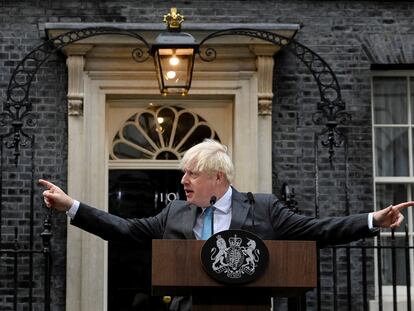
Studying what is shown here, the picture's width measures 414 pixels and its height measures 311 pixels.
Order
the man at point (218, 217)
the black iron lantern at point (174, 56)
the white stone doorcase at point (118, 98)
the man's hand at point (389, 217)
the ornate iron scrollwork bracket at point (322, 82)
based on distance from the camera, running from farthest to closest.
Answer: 1. the white stone doorcase at point (118, 98)
2. the ornate iron scrollwork bracket at point (322, 82)
3. the black iron lantern at point (174, 56)
4. the man at point (218, 217)
5. the man's hand at point (389, 217)

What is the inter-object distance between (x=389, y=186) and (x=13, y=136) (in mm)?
3469

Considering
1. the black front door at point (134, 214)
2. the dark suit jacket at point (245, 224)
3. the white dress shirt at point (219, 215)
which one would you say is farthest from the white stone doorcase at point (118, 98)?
the white dress shirt at point (219, 215)

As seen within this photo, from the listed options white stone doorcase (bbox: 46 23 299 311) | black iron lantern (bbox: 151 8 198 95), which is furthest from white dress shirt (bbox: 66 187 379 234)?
white stone doorcase (bbox: 46 23 299 311)

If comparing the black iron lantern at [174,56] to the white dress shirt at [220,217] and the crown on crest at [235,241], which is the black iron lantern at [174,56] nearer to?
the white dress shirt at [220,217]

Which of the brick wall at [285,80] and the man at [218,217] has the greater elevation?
the brick wall at [285,80]

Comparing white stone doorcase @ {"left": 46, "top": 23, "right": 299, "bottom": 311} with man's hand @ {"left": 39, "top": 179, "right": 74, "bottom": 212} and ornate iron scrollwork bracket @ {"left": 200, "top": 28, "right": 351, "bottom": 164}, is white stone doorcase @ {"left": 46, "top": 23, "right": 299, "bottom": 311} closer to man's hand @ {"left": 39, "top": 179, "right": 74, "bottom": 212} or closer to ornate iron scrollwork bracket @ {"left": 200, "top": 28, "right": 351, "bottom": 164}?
ornate iron scrollwork bracket @ {"left": 200, "top": 28, "right": 351, "bottom": 164}

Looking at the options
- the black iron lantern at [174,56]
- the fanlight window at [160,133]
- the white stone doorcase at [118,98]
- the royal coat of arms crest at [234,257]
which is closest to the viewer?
the royal coat of arms crest at [234,257]

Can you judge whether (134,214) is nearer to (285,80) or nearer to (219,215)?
(285,80)

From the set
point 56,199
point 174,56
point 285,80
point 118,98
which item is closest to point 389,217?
point 56,199

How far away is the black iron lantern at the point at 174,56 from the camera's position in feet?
26.3

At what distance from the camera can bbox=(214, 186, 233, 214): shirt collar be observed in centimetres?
427

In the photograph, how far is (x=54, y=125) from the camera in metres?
9.05

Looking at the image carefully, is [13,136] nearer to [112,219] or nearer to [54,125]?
[54,125]

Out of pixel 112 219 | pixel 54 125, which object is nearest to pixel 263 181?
pixel 54 125
